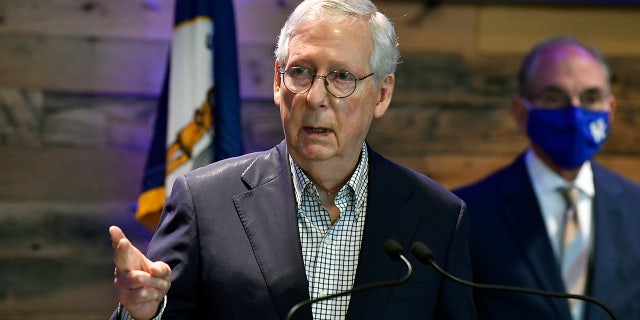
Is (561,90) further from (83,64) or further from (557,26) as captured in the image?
(83,64)

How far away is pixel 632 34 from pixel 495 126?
641mm

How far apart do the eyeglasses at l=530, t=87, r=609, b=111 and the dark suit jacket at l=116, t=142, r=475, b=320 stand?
1155 mm

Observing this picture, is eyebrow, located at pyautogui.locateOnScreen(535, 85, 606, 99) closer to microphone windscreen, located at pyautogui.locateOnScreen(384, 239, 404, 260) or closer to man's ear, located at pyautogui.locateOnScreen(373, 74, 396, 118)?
man's ear, located at pyautogui.locateOnScreen(373, 74, 396, 118)

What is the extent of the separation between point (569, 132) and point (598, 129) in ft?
0.37

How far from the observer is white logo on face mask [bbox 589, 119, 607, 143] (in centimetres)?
349

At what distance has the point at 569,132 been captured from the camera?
346cm

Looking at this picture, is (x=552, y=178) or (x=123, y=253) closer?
(x=123, y=253)

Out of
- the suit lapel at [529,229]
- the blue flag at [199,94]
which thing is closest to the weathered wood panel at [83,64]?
the blue flag at [199,94]

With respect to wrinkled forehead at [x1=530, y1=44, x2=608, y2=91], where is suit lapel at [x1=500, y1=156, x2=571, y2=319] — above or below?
below

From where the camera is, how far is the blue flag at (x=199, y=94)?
3453 millimetres

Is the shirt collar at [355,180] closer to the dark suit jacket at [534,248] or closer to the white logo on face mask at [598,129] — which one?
the dark suit jacket at [534,248]

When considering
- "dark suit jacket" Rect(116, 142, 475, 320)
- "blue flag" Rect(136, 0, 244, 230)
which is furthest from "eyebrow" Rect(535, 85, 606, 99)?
"dark suit jacket" Rect(116, 142, 475, 320)

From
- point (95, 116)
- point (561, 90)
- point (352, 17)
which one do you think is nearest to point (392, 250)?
point (352, 17)

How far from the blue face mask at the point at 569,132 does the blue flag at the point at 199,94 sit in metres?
0.99
